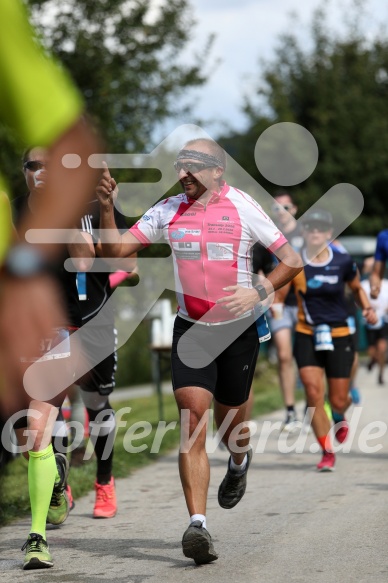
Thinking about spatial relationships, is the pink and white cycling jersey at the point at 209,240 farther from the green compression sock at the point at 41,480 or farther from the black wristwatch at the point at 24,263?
the black wristwatch at the point at 24,263

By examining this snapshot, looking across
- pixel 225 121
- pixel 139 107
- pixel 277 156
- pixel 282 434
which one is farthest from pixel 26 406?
pixel 225 121

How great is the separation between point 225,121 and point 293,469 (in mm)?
34142

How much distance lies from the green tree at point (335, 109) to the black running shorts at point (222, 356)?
33.2 meters

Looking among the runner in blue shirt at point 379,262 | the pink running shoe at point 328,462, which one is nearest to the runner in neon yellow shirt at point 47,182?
the pink running shoe at point 328,462

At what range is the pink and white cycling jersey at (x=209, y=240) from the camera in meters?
6.01

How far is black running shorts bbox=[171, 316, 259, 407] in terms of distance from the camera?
5.93 m

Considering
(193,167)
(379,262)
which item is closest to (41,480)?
(193,167)

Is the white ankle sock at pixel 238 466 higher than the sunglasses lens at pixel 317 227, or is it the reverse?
the sunglasses lens at pixel 317 227

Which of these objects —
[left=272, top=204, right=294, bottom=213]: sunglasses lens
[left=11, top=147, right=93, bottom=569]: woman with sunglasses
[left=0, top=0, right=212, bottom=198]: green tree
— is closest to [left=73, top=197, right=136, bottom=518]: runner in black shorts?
[left=11, top=147, right=93, bottom=569]: woman with sunglasses

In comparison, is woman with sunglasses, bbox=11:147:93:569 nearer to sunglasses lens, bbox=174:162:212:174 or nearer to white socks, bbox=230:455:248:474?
sunglasses lens, bbox=174:162:212:174

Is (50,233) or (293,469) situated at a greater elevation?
(50,233)

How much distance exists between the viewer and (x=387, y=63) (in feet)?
139

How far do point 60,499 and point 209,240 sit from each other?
5.85ft

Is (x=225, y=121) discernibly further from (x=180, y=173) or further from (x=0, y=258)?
(x=0, y=258)
